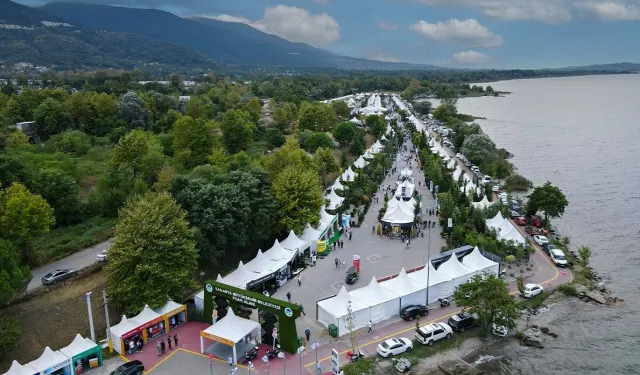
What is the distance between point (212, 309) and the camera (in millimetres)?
23672

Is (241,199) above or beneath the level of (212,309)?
above

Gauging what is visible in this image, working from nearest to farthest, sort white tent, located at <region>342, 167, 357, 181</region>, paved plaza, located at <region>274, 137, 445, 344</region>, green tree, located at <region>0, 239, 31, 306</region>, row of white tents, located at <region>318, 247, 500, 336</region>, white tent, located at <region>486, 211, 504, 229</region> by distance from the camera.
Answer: green tree, located at <region>0, 239, 31, 306</region> → row of white tents, located at <region>318, 247, 500, 336</region> → paved plaza, located at <region>274, 137, 445, 344</region> → white tent, located at <region>486, 211, 504, 229</region> → white tent, located at <region>342, 167, 357, 181</region>

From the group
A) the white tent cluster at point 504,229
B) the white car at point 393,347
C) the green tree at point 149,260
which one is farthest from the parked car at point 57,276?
the white tent cluster at point 504,229

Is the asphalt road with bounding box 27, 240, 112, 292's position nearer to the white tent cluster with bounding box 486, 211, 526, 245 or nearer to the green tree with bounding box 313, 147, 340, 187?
the white tent cluster with bounding box 486, 211, 526, 245

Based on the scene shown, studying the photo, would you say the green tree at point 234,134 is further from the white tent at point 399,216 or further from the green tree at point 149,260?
the green tree at point 149,260

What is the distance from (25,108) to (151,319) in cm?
5900

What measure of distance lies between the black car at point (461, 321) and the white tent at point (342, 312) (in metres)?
4.21

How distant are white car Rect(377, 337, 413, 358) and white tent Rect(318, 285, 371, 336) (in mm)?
2067

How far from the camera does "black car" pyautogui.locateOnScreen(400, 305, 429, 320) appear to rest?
24.5 m

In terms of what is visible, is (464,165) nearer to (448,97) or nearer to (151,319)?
(151,319)

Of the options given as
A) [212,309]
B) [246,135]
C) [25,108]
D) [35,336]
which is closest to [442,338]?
[212,309]

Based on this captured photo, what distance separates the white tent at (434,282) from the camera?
86.3 ft

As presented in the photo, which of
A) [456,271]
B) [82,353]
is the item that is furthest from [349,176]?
[82,353]

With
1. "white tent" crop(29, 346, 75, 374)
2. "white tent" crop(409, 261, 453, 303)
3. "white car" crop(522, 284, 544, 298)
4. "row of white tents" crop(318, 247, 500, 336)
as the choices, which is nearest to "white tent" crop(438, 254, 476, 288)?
"row of white tents" crop(318, 247, 500, 336)
